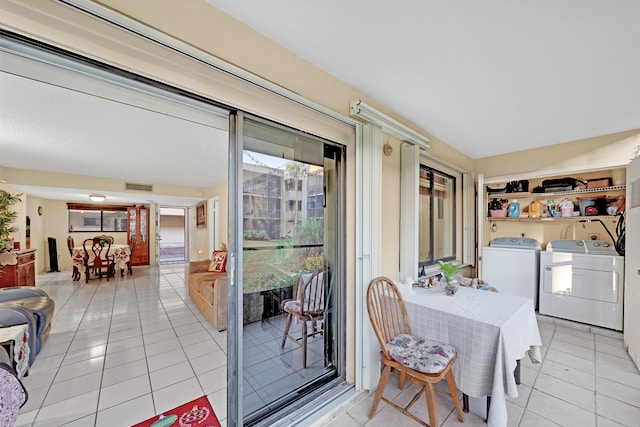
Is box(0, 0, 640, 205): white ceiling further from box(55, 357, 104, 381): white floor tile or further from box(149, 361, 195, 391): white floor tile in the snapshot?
box(55, 357, 104, 381): white floor tile

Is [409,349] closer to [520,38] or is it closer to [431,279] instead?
[431,279]

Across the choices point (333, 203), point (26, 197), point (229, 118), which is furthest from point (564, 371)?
point (26, 197)

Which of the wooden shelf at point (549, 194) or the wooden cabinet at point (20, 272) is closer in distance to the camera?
the wooden shelf at point (549, 194)

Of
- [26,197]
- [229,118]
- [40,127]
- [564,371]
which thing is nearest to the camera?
[229,118]

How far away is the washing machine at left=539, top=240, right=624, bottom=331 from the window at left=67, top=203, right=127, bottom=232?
34.8 ft

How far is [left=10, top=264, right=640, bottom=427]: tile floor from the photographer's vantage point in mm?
1722

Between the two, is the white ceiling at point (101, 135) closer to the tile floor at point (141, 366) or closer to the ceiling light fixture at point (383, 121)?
the ceiling light fixture at point (383, 121)

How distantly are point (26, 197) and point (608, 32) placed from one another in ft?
32.5

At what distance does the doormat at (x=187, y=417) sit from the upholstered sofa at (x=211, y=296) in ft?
4.35

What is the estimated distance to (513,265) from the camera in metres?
3.60

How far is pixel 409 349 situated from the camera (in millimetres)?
1738

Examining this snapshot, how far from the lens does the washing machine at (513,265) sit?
3463 millimetres

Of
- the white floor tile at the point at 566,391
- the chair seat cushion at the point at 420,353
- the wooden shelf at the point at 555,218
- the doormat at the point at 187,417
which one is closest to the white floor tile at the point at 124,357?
the doormat at the point at 187,417

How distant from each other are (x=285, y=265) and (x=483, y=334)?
1.45 metres
